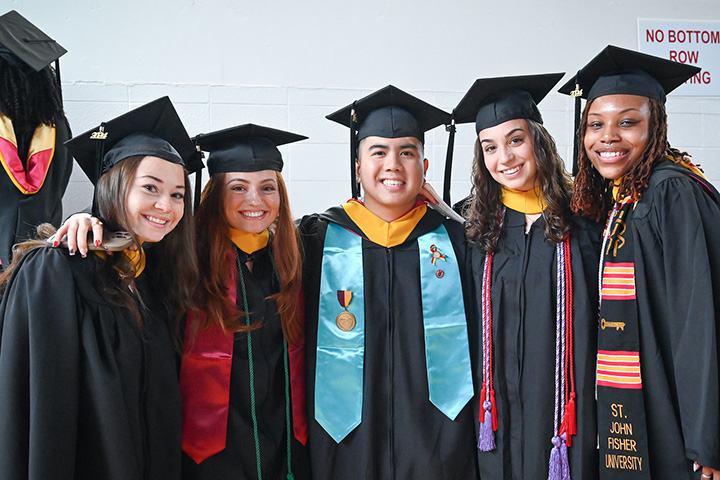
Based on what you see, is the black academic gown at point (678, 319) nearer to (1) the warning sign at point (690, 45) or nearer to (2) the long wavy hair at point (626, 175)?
(2) the long wavy hair at point (626, 175)

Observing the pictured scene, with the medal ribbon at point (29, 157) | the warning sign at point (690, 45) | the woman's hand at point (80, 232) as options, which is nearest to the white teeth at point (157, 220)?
the woman's hand at point (80, 232)

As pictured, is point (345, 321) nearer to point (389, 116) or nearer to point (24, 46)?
point (389, 116)

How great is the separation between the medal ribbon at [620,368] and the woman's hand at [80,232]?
5.65 feet

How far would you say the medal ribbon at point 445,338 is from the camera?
2277 mm

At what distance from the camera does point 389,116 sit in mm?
2451

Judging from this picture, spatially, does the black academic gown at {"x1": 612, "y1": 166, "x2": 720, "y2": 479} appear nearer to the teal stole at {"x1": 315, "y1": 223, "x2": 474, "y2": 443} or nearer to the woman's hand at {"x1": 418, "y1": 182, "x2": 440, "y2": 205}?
the teal stole at {"x1": 315, "y1": 223, "x2": 474, "y2": 443}

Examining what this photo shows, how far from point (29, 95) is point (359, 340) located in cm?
197

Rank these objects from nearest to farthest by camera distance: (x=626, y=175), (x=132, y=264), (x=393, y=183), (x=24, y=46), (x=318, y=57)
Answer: (x=132, y=264) → (x=626, y=175) → (x=393, y=183) → (x=24, y=46) → (x=318, y=57)

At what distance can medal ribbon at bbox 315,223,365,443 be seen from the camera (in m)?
2.28

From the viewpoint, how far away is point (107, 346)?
1818 mm

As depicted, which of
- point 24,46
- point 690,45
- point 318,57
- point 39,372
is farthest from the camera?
point 690,45

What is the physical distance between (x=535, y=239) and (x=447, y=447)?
0.87 m

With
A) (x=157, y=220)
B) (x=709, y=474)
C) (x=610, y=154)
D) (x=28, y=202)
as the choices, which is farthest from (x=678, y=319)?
(x=28, y=202)

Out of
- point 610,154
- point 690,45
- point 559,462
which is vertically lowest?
point 559,462
